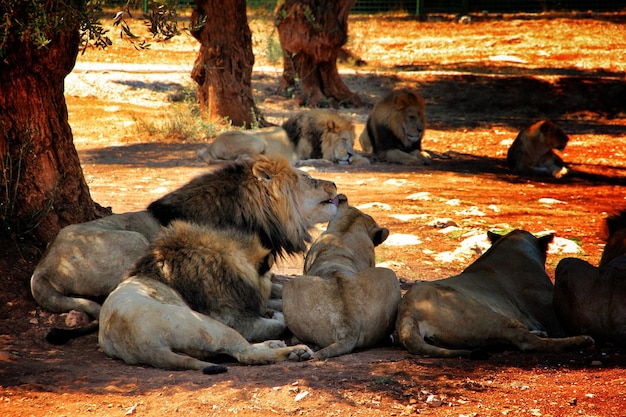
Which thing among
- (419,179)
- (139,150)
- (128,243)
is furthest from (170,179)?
(128,243)

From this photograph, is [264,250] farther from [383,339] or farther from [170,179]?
[170,179]

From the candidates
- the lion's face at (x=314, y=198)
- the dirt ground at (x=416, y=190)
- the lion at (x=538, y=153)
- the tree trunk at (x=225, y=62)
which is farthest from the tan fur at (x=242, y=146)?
the lion's face at (x=314, y=198)

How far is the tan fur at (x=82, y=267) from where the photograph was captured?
6184 millimetres

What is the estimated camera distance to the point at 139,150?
→ 1438 centimetres

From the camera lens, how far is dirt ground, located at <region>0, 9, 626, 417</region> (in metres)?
4.29

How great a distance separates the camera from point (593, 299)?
5414 mm

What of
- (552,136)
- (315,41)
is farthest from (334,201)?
(315,41)

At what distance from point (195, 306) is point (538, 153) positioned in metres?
9.50

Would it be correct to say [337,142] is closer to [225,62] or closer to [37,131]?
[225,62]

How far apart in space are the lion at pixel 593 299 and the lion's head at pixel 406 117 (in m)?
9.28

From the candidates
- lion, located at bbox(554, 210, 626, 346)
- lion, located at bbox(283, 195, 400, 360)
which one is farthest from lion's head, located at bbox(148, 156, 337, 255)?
lion, located at bbox(554, 210, 626, 346)

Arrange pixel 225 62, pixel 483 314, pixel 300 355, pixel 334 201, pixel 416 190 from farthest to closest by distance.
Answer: pixel 225 62 < pixel 416 190 < pixel 334 201 < pixel 483 314 < pixel 300 355

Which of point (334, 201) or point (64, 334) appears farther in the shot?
point (334, 201)

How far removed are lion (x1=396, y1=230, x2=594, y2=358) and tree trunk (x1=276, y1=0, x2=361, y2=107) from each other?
12961mm
